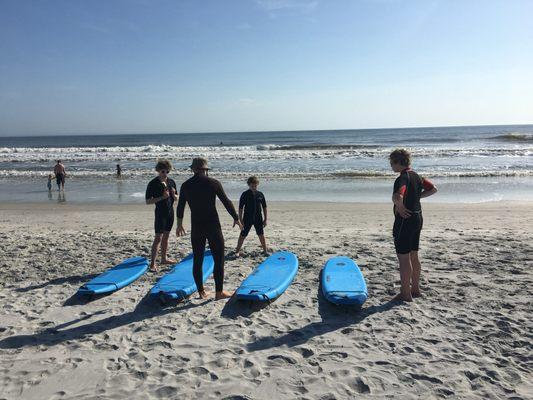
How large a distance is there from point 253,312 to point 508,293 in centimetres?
315

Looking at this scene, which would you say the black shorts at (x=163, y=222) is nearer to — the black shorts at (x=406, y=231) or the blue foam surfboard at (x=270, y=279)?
the blue foam surfboard at (x=270, y=279)

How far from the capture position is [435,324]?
439 centimetres

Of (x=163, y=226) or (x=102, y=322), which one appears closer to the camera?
(x=102, y=322)

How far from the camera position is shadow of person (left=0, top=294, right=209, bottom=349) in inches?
160

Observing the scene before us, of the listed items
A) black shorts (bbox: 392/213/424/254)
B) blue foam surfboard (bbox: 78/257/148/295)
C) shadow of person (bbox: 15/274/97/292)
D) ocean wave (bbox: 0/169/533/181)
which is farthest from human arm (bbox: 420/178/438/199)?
ocean wave (bbox: 0/169/533/181)

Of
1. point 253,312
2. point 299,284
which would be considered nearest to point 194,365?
point 253,312

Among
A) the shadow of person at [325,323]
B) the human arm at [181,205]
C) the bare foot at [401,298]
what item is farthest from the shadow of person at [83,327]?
the bare foot at [401,298]

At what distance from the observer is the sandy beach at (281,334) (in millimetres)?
3309

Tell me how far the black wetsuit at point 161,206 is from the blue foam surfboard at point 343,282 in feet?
7.90

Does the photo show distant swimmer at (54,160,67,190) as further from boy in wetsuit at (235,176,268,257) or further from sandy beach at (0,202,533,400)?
boy in wetsuit at (235,176,268,257)

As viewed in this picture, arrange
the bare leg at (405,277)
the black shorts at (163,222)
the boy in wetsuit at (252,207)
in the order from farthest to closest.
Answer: the boy in wetsuit at (252,207) < the black shorts at (163,222) < the bare leg at (405,277)

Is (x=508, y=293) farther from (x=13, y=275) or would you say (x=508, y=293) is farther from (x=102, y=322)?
(x=13, y=275)

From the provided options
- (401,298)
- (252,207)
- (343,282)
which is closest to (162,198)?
(252,207)

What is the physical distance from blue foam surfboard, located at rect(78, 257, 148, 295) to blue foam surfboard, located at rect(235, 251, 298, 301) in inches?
63.5
